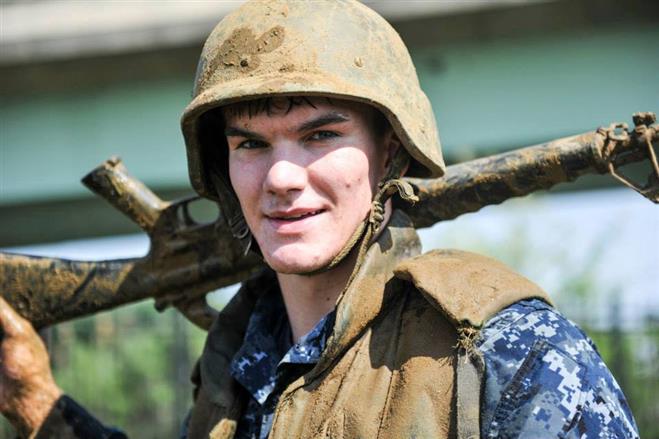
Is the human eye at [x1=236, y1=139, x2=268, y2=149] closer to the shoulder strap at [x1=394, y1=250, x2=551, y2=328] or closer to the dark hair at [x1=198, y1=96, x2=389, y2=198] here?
the dark hair at [x1=198, y1=96, x2=389, y2=198]

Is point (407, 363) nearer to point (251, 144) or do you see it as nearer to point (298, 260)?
point (298, 260)

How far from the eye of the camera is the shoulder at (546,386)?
3.02 m

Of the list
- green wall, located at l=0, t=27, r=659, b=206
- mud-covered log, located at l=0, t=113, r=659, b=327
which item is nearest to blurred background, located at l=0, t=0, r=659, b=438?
green wall, located at l=0, t=27, r=659, b=206

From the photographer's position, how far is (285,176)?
3.49 metres

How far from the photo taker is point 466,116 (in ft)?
38.3

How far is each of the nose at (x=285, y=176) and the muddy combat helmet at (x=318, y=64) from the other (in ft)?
0.62

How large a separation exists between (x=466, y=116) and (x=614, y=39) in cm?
151

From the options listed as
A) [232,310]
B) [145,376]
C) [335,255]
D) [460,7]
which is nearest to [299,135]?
[335,255]

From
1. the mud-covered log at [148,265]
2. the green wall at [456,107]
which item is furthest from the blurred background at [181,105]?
the mud-covered log at [148,265]

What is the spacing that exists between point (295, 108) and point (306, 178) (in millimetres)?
205

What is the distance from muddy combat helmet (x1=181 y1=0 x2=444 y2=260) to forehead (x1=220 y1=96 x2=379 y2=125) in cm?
6

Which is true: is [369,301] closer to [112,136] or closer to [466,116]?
[466,116]

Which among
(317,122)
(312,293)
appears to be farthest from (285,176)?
(312,293)

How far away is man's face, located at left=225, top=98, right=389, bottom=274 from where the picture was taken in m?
3.52
